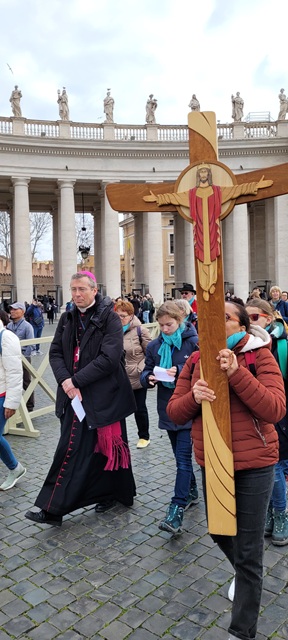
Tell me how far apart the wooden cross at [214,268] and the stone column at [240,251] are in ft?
105

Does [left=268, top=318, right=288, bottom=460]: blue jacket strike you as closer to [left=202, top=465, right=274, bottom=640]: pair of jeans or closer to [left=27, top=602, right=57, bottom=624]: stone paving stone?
[left=202, top=465, right=274, bottom=640]: pair of jeans

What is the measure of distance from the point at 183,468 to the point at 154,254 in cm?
3011

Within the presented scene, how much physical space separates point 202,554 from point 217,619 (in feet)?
2.83

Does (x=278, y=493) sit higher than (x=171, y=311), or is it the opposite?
(x=171, y=311)

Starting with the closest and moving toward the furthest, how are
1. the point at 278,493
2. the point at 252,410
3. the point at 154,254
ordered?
1. the point at 252,410
2. the point at 278,493
3. the point at 154,254

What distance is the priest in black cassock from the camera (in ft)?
15.2

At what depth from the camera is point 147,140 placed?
33.9 m

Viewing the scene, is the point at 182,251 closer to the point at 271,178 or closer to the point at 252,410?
the point at 271,178

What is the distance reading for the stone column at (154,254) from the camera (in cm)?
3353

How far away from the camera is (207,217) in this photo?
2867 millimetres

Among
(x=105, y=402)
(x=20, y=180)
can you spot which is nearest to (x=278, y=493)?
(x=105, y=402)

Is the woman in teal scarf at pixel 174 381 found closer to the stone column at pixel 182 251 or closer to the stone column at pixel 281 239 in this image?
the stone column at pixel 182 251

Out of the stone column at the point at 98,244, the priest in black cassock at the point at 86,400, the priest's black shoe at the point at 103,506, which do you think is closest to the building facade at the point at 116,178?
the stone column at the point at 98,244

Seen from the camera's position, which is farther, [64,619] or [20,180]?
[20,180]
